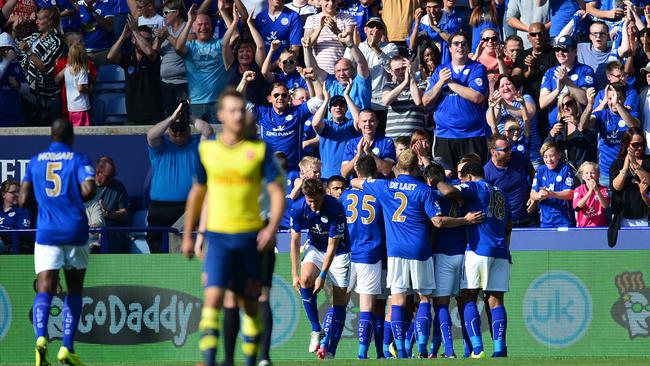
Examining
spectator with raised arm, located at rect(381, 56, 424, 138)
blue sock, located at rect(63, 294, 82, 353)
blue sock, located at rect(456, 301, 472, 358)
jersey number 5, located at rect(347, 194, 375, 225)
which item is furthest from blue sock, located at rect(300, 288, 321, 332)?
blue sock, located at rect(63, 294, 82, 353)

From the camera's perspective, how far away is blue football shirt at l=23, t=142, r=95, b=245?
11648 mm

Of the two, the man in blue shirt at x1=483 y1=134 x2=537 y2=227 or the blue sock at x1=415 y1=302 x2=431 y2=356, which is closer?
the blue sock at x1=415 y1=302 x2=431 y2=356

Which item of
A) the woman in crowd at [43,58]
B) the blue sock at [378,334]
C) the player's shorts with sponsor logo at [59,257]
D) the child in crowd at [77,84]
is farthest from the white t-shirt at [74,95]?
the player's shorts with sponsor logo at [59,257]

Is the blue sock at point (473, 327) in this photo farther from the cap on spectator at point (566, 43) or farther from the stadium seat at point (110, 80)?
the stadium seat at point (110, 80)

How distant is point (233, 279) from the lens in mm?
9117

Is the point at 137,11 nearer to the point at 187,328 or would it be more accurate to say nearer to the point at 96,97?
the point at 96,97

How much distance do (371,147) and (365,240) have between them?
6.66 feet

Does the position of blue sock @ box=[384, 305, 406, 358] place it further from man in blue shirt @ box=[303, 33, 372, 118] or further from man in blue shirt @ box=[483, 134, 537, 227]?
man in blue shirt @ box=[303, 33, 372, 118]

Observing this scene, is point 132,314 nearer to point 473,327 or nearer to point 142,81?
point 142,81

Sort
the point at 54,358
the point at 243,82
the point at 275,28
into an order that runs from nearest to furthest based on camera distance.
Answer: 1. the point at 54,358
2. the point at 243,82
3. the point at 275,28

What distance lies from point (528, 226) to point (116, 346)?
560 cm

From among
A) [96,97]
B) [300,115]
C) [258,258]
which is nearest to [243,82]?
[300,115]

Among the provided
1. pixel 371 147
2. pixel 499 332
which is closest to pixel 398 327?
pixel 499 332

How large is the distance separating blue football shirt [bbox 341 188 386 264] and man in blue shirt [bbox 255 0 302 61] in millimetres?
5115
